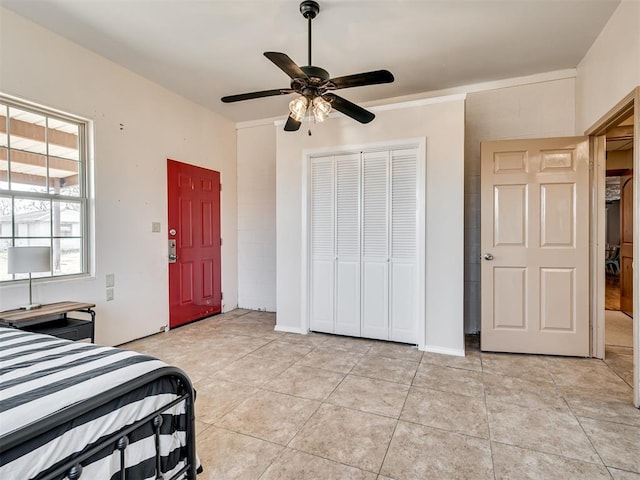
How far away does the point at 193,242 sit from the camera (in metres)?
4.45

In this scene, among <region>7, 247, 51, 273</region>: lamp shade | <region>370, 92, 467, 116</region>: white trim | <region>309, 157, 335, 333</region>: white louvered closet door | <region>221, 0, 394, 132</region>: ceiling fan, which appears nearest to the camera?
<region>221, 0, 394, 132</region>: ceiling fan

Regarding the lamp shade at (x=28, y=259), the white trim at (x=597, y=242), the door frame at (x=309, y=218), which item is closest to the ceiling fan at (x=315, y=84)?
the door frame at (x=309, y=218)

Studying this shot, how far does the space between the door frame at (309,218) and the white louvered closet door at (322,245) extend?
5cm

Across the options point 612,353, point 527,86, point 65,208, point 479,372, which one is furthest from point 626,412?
point 65,208

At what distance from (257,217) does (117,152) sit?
2.07m

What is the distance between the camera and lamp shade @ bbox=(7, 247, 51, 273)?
248 cm

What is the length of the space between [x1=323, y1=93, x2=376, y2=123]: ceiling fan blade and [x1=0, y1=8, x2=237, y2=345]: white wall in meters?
2.36

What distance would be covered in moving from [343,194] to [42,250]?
2.75 metres

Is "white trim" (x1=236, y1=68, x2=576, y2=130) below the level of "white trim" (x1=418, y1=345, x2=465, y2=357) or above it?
above

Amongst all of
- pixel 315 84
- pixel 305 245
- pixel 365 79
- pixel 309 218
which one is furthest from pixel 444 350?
pixel 315 84

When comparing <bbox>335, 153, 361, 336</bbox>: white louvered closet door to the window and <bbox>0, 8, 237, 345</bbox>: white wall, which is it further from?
the window

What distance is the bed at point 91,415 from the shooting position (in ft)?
3.01

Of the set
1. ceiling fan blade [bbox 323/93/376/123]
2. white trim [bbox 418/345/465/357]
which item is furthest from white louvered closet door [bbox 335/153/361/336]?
ceiling fan blade [bbox 323/93/376/123]

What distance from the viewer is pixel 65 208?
3.14 m
